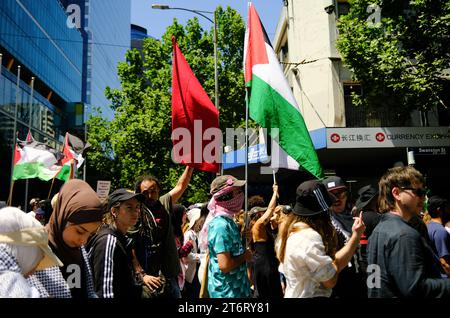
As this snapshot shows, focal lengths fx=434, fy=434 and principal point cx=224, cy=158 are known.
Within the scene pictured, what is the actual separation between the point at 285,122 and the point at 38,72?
55121 millimetres

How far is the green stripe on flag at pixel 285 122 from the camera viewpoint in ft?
15.4

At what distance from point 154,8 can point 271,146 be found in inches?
545

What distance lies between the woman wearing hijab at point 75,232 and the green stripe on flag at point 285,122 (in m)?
2.50

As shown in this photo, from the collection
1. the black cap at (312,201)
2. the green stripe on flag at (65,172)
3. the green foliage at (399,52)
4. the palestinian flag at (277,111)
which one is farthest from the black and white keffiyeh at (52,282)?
the green foliage at (399,52)

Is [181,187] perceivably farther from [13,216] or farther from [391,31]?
[391,31]

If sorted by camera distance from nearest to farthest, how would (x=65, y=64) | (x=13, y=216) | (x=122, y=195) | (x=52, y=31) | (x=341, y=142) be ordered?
1. (x=13, y=216)
2. (x=122, y=195)
3. (x=341, y=142)
4. (x=52, y=31)
5. (x=65, y=64)

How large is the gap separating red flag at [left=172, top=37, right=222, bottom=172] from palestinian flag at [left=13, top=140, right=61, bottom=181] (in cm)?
786

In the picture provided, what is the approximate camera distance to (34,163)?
1243 cm

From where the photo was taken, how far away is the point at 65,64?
2611 inches

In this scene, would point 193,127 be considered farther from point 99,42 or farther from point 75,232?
point 99,42

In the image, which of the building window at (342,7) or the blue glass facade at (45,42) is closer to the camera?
the building window at (342,7)

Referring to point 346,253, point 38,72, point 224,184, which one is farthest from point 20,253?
point 38,72

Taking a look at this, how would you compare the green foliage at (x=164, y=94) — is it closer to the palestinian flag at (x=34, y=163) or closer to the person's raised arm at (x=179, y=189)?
the palestinian flag at (x=34, y=163)
